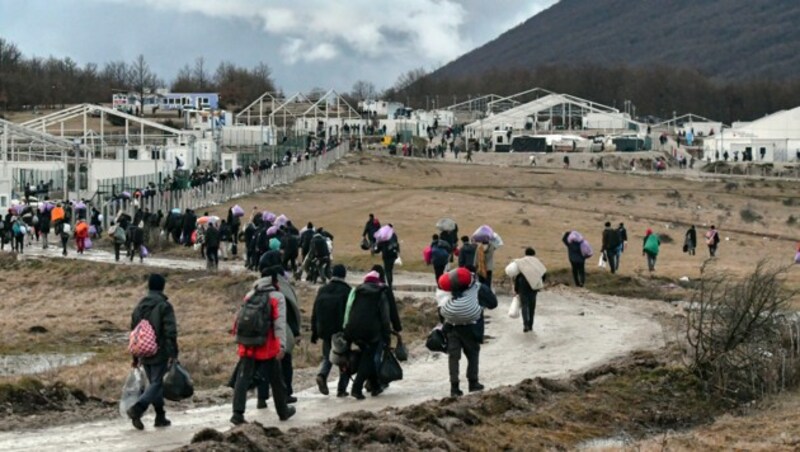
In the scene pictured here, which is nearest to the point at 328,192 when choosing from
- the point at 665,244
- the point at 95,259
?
the point at 665,244

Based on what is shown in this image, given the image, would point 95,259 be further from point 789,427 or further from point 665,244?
point 789,427

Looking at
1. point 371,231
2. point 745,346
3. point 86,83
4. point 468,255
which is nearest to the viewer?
point 745,346

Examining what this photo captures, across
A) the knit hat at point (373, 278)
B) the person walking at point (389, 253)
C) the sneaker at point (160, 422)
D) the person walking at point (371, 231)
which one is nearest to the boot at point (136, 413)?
the sneaker at point (160, 422)

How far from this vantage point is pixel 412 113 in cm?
14862

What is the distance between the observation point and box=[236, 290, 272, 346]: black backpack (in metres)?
14.0

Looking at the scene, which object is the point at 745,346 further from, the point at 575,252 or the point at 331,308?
the point at 575,252

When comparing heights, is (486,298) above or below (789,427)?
above

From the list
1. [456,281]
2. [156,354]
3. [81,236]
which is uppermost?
[456,281]

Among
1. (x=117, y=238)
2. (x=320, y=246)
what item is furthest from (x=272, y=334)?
(x=117, y=238)

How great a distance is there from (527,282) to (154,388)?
32.6 ft

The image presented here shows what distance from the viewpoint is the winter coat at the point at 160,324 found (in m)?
13.8

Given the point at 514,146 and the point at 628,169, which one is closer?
the point at 628,169

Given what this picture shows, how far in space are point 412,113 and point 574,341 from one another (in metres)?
128

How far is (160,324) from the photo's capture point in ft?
45.5
